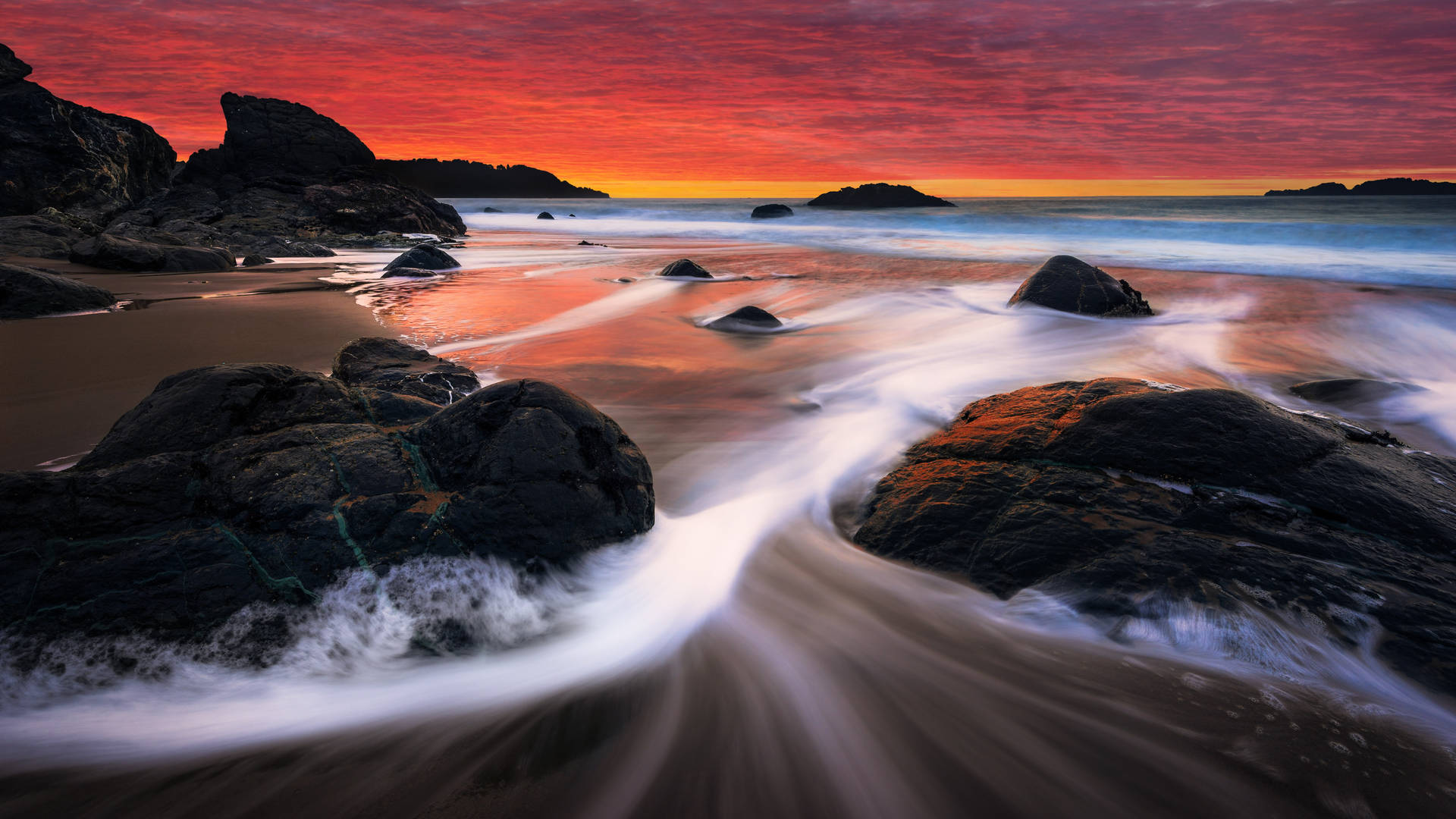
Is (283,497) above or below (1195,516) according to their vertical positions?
above

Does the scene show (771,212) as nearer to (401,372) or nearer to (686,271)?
(686,271)

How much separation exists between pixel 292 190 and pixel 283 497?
34.6m

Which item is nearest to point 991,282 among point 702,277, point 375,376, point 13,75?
point 702,277

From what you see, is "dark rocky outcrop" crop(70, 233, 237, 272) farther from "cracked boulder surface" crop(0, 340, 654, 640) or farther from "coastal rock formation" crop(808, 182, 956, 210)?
"coastal rock formation" crop(808, 182, 956, 210)

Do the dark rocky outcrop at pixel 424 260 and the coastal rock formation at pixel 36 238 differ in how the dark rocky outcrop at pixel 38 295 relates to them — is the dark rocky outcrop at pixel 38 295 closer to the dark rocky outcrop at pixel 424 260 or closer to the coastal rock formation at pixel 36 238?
the dark rocky outcrop at pixel 424 260

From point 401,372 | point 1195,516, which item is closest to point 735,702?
point 1195,516

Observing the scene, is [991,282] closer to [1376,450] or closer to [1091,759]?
[1376,450]

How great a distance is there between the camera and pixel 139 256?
11250mm

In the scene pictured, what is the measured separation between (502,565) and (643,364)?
159 inches

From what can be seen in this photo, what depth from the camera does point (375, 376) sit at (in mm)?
3883

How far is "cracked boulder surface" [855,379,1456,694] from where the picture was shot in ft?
7.66

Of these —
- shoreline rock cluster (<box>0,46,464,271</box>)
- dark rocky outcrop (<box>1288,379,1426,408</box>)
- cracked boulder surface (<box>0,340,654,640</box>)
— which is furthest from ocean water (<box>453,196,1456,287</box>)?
cracked boulder surface (<box>0,340,654,640</box>)

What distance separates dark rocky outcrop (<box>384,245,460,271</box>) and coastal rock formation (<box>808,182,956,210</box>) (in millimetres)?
73137

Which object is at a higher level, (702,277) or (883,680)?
(702,277)
